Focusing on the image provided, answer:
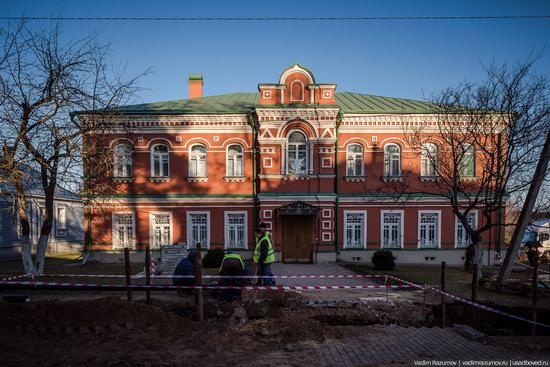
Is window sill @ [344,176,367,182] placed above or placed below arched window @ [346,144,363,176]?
below

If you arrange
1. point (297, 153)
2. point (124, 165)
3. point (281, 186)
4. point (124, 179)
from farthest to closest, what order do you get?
point (124, 165)
point (124, 179)
point (297, 153)
point (281, 186)

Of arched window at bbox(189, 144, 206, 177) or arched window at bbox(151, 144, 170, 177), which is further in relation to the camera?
arched window at bbox(189, 144, 206, 177)

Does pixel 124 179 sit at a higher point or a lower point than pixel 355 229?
higher

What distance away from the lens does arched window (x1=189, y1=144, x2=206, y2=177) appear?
53.8ft

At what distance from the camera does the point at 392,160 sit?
16.5 metres

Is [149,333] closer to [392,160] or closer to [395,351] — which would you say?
[395,351]

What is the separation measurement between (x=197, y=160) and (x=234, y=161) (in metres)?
1.98

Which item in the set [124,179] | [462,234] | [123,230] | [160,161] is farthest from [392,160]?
[123,230]

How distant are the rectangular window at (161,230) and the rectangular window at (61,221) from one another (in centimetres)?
1453

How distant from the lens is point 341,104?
17.5 m

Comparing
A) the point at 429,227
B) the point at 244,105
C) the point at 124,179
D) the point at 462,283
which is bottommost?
the point at 462,283

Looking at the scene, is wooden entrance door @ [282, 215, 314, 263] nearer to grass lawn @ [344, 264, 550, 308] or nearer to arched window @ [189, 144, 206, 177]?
grass lawn @ [344, 264, 550, 308]

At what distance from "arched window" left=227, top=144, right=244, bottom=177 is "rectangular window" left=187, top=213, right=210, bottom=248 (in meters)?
2.64

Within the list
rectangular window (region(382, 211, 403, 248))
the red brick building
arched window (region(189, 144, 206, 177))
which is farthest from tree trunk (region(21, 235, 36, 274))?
rectangular window (region(382, 211, 403, 248))
